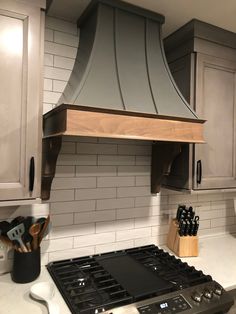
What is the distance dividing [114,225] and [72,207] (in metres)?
0.32

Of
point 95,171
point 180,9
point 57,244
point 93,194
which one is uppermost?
point 180,9

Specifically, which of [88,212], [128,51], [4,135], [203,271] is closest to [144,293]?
[203,271]

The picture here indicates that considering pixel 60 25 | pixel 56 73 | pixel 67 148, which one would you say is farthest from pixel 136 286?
pixel 60 25

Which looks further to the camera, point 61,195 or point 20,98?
point 61,195

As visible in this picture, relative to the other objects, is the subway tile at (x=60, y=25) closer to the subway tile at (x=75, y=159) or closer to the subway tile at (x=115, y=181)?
the subway tile at (x=75, y=159)

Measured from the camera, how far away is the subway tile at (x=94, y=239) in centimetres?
154

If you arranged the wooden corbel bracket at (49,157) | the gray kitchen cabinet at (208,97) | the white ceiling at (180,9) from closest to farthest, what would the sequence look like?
the wooden corbel bracket at (49,157) < the white ceiling at (180,9) < the gray kitchen cabinet at (208,97)

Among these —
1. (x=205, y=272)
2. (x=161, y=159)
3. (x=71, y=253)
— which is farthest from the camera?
(x=161, y=159)

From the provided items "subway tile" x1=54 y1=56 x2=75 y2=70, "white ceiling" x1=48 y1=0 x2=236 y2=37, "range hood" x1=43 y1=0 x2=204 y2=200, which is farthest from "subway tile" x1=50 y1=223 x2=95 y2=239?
"white ceiling" x1=48 y1=0 x2=236 y2=37

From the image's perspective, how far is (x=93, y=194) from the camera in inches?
62.0

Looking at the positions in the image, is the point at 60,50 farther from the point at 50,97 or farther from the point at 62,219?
the point at 62,219

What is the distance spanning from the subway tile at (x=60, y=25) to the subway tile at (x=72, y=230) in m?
1.17

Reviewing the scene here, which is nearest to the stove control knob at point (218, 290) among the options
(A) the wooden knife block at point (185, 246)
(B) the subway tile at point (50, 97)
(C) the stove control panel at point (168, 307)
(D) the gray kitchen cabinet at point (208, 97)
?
(C) the stove control panel at point (168, 307)

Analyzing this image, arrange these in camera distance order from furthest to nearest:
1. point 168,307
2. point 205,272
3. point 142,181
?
point 142,181 < point 205,272 < point 168,307
